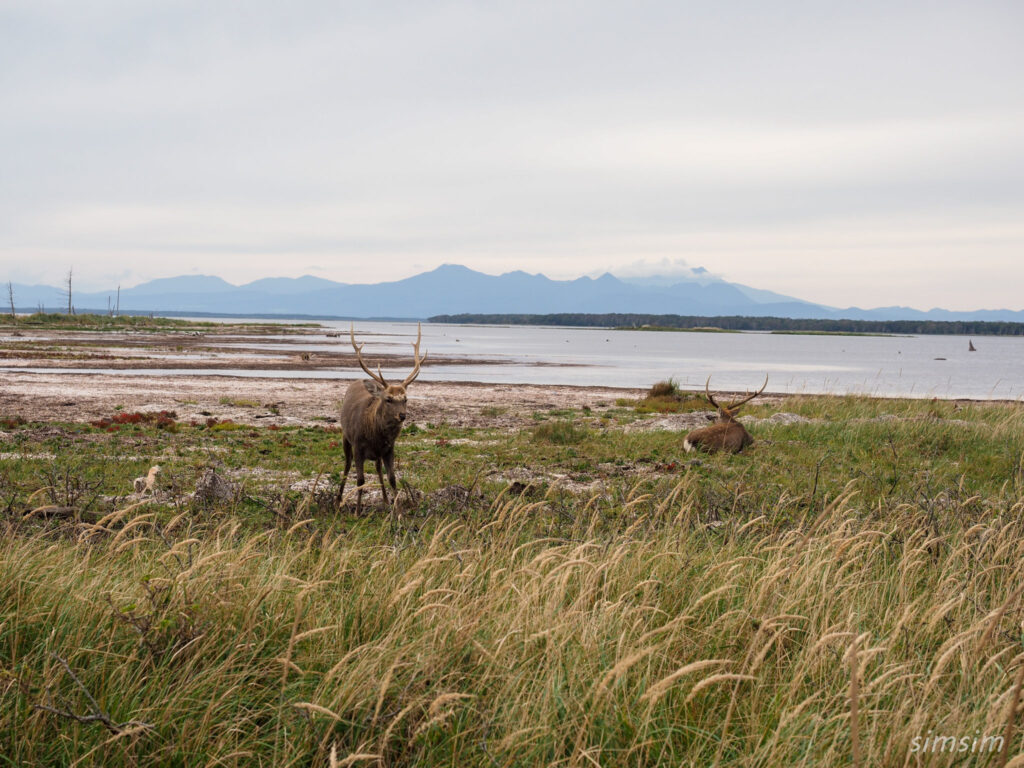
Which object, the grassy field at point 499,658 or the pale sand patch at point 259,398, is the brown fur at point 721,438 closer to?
the pale sand patch at point 259,398

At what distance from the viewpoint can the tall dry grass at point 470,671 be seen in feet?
10.3

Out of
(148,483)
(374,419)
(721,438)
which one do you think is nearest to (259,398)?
(721,438)

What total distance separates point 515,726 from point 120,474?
1061 cm

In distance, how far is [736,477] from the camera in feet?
42.5

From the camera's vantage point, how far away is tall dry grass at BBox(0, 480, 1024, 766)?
3139mm

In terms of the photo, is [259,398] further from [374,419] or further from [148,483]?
[148,483]

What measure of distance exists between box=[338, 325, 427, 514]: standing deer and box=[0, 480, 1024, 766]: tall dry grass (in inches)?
204

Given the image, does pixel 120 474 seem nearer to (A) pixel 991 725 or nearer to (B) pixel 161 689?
(B) pixel 161 689

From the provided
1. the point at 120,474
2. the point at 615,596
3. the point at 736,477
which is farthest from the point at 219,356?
the point at 615,596

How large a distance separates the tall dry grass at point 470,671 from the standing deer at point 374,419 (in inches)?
204

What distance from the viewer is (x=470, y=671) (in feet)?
12.8

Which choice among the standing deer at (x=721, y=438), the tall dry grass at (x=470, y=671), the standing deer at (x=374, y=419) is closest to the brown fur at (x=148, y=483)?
the standing deer at (x=374, y=419)

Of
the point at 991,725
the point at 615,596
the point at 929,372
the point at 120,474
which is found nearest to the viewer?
the point at 991,725

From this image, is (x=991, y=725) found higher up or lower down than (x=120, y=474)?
higher up
